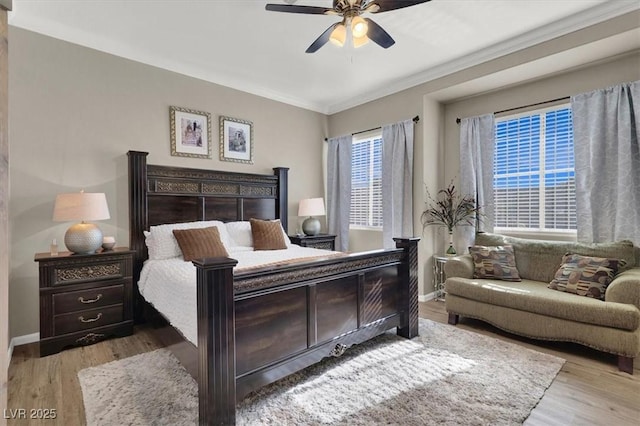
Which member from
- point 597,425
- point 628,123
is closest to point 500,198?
point 628,123

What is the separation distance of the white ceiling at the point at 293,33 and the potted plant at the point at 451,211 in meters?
1.58

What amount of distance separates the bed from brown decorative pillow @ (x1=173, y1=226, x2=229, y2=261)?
0.64 metres

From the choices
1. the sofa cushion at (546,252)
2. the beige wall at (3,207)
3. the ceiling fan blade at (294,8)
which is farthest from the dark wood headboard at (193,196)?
the sofa cushion at (546,252)

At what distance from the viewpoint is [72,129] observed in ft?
10.2

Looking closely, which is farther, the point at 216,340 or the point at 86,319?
the point at 86,319

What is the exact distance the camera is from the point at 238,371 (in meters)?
1.86

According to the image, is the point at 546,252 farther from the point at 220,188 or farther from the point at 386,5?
the point at 220,188

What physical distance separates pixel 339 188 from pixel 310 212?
847 mm

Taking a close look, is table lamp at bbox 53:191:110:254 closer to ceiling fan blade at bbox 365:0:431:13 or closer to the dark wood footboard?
the dark wood footboard

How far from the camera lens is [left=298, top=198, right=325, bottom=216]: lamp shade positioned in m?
4.68

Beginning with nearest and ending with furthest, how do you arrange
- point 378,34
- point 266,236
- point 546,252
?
1. point 378,34
2. point 546,252
3. point 266,236

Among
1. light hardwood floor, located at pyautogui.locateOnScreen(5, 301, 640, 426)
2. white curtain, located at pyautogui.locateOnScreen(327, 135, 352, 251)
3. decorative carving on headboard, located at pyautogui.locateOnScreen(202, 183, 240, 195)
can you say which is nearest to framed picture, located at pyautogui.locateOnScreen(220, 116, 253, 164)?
decorative carving on headboard, located at pyautogui.locateOnScreen(202, 183, 240, 195)

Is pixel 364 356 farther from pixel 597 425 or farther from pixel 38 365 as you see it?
pixel 38 365

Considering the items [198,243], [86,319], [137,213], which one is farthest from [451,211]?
[86,319]
